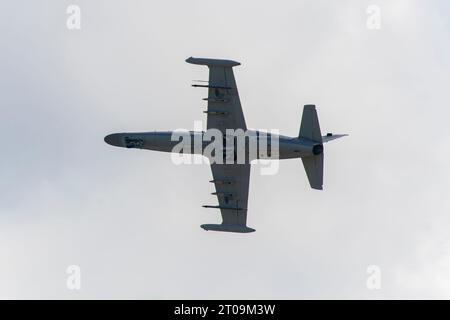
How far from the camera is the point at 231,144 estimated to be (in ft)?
270

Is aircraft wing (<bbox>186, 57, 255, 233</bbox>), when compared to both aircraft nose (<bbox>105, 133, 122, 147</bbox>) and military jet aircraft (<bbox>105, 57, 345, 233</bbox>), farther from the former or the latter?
aircraft nose (<bbox>105, 133, 122, 147</bbox>)

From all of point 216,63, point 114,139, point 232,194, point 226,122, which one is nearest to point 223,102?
point 226,122

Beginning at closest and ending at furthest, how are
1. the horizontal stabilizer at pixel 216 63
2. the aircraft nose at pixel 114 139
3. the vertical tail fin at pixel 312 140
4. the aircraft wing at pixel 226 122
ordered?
1. the vertical tail fin at pixel 312 140
2. the horizontal stabilizer at pixel 216 63
3. the aircraft wing at pixel 226 122
4. the aircraft nose at pixel 114 139

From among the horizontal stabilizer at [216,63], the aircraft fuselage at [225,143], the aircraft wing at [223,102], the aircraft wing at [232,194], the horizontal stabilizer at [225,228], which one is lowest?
the horizontal stabilizer at [225,228]

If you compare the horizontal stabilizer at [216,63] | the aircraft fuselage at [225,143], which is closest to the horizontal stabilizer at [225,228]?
the aircraft fuselage at [225,143]

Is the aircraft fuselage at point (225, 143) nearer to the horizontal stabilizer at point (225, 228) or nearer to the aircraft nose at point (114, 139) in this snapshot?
the aircraft nose at point (114, 139)

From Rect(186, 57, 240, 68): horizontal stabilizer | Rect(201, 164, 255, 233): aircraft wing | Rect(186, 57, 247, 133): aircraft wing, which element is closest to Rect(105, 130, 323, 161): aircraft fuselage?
Rect(186, 57, 247, 133): aircraft wing

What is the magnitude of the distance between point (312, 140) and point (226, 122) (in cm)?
635

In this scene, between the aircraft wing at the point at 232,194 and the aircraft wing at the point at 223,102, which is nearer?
the aircraft wing at the point at 223,102

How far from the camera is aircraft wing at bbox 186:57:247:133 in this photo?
82.2m

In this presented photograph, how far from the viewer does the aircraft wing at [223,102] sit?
82188 mm
